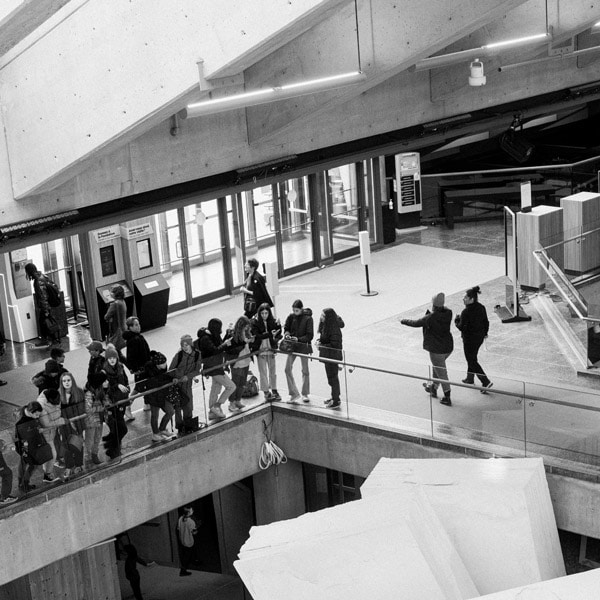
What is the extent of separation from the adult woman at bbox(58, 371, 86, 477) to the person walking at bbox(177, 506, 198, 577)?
14.3ft

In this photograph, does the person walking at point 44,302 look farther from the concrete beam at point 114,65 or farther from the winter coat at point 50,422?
the winter coat at point 50,422

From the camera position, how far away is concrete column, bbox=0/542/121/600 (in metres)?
16.1

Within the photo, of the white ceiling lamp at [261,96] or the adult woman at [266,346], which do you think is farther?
the adult woman at [266,346]

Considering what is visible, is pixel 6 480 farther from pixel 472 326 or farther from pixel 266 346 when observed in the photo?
pixel 472 326

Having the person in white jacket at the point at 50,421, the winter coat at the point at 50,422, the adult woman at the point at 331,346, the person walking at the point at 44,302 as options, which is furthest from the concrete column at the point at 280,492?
the person walking at the point at 44,302

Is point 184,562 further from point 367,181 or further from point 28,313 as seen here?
point 367,181

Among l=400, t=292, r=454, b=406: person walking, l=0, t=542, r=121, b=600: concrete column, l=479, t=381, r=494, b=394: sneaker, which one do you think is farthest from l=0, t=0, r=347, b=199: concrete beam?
l=0, t=542, r=121, b=600: concrete column

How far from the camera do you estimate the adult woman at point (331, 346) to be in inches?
626

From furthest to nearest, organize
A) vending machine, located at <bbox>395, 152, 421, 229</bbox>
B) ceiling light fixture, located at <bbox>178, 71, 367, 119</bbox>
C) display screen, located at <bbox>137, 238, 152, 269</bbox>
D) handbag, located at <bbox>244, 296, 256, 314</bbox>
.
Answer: vending machine, located at <bbox>395, 152, 421, 229</bbox>
display screen, located at <bbox>137, 238, 152, 269</bbox>
handbag, located at <bbox>244, 296, 256, 314</bbox>
ceiling light fixture, located at <bbox>178, 71, 367, 119</bbox>

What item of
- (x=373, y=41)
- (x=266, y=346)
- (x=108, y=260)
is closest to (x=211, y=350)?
(x=266, y=346)

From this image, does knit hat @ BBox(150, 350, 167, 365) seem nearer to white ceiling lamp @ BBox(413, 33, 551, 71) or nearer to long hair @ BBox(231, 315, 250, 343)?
long hair @ BBox(231, 315, 250, 343)

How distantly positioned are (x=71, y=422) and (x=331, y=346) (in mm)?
3795

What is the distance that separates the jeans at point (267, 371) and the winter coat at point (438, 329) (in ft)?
6.59

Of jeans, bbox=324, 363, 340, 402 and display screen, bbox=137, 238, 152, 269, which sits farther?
display screen, bbox=137, 238, 152, 269
